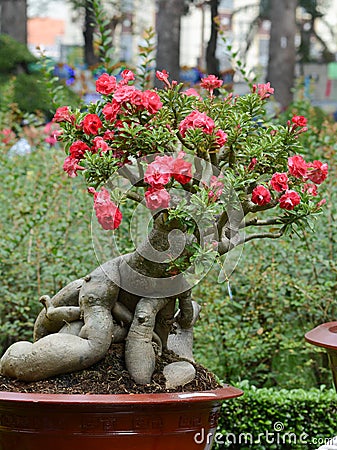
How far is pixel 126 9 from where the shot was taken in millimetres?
29250

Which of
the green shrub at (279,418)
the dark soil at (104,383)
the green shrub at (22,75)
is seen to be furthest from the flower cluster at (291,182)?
the green shrub at (22,75)

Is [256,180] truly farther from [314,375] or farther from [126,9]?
[126,9]

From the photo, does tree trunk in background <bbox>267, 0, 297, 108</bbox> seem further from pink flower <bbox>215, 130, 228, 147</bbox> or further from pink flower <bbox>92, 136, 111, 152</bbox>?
pink flower <bbox>92, 136, 111, 152</bbox>

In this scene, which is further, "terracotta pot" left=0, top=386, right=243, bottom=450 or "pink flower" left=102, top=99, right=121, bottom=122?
"pink flower" left=102, top=99, right=121, bottom=122

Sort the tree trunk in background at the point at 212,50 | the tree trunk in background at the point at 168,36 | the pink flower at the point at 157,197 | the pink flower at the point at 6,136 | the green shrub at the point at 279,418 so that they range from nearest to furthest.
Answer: the pink flower at the point at 157,197 → the green shrub at the point at 279,418 → the pink flower at the point at 6,136 → the tree trunk in background at the point at 168,36 → the tree trunk in background at the point at 212,50

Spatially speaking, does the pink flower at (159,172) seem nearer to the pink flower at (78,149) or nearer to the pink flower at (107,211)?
the pink flower at (107,211)

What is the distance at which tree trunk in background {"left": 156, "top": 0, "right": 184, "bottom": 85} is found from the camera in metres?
12.4

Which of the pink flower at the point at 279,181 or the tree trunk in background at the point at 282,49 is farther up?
the tree trunk in background at the point at 282,49

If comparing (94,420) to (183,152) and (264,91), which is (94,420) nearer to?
(183,152)

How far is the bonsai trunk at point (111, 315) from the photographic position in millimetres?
2848

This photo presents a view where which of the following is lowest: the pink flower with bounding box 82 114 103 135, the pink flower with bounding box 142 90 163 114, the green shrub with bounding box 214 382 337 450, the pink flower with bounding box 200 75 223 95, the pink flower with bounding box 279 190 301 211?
the green shrub with bounding box 214 382 337 450

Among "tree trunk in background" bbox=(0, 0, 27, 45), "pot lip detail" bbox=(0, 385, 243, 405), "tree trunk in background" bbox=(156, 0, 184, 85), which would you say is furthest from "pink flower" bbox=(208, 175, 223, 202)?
"tree trunk in background" bbox=(0, 0, 27, 45)

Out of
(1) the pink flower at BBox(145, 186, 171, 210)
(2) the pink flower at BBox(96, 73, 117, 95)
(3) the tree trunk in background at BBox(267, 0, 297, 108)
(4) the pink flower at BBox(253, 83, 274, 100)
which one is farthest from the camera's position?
(3) the tree trunk in background at BBox(267, 0, 297, 108)

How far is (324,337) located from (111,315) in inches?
34.7
